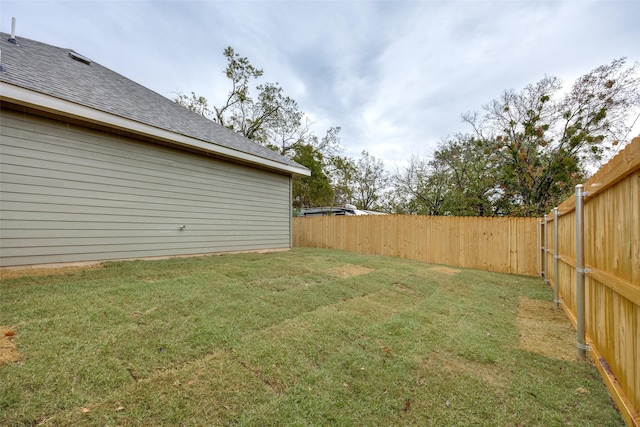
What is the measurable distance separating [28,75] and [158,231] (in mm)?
3256

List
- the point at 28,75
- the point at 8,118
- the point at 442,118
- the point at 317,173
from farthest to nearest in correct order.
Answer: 1. the point at 317,173
2. the point at 442,118
3. the point at 28,75
4. the point at 8,118

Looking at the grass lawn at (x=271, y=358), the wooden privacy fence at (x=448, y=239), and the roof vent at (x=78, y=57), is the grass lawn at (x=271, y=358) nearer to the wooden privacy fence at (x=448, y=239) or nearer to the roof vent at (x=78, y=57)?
the wooden privacy fence at (x=448, y=239)

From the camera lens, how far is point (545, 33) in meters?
7.34

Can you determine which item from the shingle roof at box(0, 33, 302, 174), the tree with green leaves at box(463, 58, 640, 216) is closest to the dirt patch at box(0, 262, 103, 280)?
the shingle roof at box(0, 33, 302, 174)

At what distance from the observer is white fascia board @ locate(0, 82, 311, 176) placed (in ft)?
13.0

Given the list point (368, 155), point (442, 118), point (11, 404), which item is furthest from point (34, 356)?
point (368, 155)

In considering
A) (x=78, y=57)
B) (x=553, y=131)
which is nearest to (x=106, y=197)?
(x=78, y=57)

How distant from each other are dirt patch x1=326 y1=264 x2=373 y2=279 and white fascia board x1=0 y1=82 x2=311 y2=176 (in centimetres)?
378

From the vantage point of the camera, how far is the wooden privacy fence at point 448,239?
7586mm

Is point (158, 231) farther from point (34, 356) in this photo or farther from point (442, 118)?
point (442, 118)

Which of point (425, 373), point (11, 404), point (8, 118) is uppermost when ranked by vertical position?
point (8, 118)

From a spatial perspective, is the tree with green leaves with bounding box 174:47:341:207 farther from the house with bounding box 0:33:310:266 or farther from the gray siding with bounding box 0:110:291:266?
the gray siding with bounding box 0:110:291:266

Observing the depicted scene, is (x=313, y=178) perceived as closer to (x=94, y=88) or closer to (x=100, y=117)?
(x=94, y=88)

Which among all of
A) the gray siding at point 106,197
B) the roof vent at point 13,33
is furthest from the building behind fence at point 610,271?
the roof vent at point 13,33
